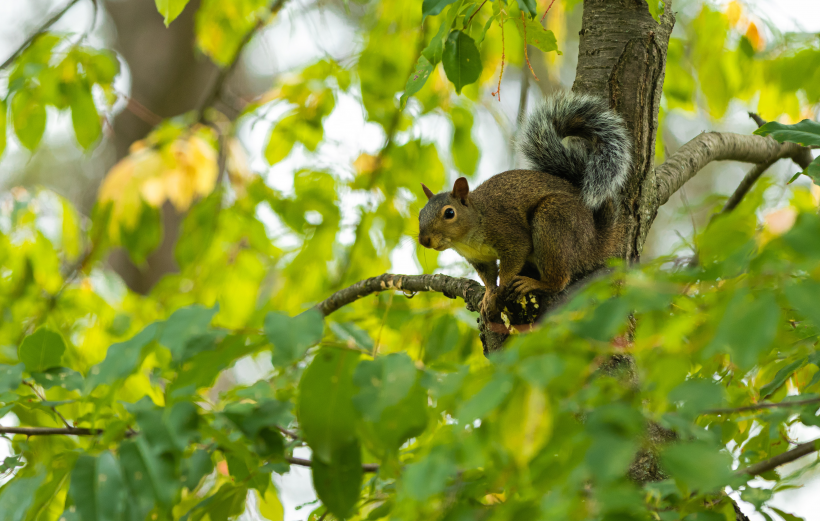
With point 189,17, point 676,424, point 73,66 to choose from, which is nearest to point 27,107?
point 73,66

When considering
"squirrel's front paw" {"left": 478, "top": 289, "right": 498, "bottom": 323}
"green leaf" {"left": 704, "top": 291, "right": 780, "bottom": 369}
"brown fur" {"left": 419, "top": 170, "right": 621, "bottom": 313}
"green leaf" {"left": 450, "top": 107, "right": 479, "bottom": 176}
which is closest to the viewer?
"green leaf" {"left": 704, "top": 291, "right": 780, "bottom": 369}

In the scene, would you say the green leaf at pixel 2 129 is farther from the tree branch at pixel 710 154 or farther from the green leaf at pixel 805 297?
the green leaf at pixel 805 297

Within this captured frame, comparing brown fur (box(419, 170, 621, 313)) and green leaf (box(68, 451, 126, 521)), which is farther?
brown fur (box(419, 170, 621, 313))

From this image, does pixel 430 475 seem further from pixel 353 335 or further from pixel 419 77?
pixel 419 77

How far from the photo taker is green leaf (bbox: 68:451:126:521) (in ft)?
2.62

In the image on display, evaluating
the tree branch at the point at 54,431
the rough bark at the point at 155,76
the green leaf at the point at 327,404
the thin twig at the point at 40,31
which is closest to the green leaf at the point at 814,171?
the green leaf at the point at 327,404

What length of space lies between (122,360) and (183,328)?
4.2 inches

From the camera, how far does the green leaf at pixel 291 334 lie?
77 cm

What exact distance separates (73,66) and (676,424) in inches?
99.5

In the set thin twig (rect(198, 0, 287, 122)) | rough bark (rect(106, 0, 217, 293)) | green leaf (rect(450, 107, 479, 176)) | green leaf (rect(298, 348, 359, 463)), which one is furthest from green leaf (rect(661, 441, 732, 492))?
rough bark (rect(106, 0, 217, 293))

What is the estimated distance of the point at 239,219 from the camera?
2.95 metres

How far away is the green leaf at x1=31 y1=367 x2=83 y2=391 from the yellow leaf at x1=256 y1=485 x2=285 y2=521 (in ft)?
1.38

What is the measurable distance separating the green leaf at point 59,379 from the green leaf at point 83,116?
4.87 ft

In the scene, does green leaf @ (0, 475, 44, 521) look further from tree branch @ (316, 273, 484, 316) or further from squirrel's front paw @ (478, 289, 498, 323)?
squirrel's front paw @ (478, 289, 498, 323)
